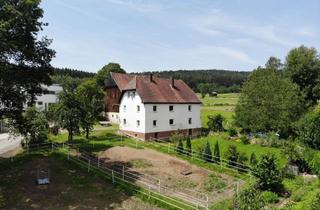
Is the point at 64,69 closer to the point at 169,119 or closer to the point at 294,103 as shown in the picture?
the point at 169,119

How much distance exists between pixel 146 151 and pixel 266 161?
14802mm

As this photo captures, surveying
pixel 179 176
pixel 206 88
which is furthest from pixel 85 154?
pixel 206 88

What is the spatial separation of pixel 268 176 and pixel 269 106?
2050 cm

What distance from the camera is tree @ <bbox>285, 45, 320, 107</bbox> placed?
53.8m

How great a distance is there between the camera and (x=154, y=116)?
43188 mm

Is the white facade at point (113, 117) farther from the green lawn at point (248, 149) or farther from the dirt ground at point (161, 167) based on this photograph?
the dirt ground at point (161, 167)

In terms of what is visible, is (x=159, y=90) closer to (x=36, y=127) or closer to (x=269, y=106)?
(x=269, y=106)

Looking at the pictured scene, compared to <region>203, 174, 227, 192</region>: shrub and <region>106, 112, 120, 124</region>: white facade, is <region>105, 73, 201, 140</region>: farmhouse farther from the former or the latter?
<region>203, 174, 227, 192</region>: shrub

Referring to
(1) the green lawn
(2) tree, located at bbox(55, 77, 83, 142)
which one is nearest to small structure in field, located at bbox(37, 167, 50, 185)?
(2) tree, located at bbox(55, 77, 83, 142)

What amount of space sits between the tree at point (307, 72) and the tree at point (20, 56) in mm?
44825

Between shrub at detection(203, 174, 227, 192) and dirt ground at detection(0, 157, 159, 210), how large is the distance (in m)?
5.53

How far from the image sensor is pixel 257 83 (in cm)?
4378

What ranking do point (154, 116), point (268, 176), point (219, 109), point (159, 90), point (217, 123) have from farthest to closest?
point (219, 109) < point (217, 123) < point (159, 90) < point (154, 116) < point (268, 176)

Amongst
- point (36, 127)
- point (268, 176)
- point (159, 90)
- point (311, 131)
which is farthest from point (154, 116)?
point (268, 176)
